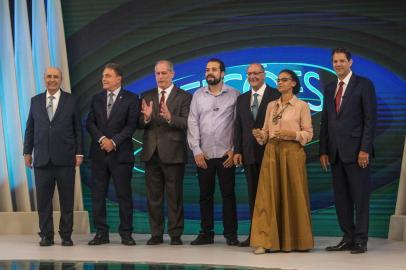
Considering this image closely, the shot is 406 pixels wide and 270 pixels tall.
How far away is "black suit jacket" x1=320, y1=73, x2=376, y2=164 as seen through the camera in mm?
6465

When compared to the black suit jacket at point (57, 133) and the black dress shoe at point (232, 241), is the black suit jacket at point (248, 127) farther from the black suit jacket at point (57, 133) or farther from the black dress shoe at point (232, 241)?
the black suit jacket at point (57, 133)

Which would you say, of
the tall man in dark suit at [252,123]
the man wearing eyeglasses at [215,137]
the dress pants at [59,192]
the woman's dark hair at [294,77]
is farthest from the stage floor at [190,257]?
the woman's dark hair at [294,77]

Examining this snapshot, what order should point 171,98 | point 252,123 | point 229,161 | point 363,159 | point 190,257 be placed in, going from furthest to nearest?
1. point 171,98
2. point 229,161
3. point 252,123
4. point 363,159
5. point 190,257

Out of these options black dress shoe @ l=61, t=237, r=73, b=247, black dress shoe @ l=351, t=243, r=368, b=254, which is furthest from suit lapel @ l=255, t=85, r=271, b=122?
black dress shoe @ l=61, t=237, r=73, b=247

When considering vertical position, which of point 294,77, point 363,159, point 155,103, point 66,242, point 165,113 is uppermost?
point 294,77

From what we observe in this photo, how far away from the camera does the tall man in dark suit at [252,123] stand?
688 centimetres

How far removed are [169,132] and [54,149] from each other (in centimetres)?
103

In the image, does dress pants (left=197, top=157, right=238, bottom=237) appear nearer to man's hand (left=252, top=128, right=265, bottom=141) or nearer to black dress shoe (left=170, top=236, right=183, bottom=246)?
black dress shoe (left=170, top=236, right=183, bottom=246)

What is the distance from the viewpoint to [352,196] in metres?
6.60

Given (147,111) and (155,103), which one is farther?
(155,103)

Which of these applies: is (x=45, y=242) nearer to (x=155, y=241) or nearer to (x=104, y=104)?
(x=155, y=241)

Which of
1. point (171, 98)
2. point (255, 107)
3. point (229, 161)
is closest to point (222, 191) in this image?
point (229, 161)

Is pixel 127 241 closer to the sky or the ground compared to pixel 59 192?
closer to the ground

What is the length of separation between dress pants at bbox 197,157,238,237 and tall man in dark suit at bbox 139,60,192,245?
23 centimetres
